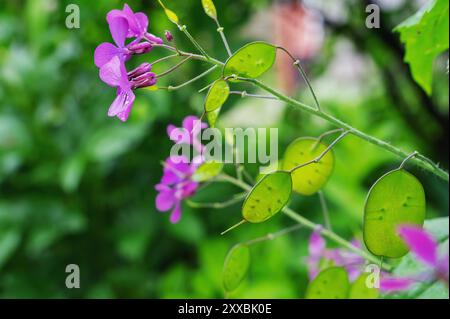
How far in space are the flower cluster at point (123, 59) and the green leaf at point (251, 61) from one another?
2.4 inches

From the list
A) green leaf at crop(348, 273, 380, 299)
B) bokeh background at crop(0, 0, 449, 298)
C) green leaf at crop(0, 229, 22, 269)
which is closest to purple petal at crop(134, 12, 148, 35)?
green leaf at crop(348, 273, 380, 299)

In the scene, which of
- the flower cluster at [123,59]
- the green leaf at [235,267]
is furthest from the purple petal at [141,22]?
the green leaf at [235,267]

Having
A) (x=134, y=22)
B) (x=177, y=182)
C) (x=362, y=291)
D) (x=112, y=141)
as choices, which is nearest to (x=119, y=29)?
(x=134, y=22)

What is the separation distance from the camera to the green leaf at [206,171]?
0.65 meters

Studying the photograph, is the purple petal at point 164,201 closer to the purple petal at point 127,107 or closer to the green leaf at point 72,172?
the purple petal at point 127,107

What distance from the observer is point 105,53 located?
495mm

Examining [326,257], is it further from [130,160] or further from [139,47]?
[130,160]

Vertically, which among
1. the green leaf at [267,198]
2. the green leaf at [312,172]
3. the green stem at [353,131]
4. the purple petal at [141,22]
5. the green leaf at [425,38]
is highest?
the green leaf at [425,38]

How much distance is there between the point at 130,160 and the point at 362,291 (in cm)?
133

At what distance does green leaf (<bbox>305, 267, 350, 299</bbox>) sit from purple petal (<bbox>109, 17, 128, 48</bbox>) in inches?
11.5
